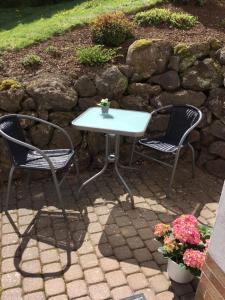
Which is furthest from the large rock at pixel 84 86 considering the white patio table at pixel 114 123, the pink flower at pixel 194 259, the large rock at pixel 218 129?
the pink flower at pixel 194 259

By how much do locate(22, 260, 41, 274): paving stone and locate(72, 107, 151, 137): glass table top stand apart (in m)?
1.46

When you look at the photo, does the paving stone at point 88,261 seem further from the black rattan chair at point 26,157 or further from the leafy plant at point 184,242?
the leafy plant at point 184,242

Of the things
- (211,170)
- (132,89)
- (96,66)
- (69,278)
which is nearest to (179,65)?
(132,89)

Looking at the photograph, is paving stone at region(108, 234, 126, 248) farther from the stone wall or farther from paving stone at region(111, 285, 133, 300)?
the stone wall

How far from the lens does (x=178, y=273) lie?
120 inches

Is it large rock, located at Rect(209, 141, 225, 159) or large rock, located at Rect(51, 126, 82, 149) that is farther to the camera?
large rock, located at Rect(209, 141, 225, 159)

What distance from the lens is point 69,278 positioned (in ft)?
10.6

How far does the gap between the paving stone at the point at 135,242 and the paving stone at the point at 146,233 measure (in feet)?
0.19

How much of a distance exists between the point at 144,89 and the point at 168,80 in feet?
1.24

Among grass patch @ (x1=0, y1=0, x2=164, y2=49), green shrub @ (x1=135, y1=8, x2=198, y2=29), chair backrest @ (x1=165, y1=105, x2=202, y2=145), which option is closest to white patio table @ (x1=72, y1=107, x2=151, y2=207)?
chair backrest @ (x1=165, y1=105, x2=202, y2=145)

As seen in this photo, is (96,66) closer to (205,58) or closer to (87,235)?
(205,58)

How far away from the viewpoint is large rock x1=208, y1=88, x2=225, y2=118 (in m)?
5.17

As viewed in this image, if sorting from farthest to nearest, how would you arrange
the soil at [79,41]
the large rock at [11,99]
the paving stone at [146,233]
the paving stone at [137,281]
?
the soil at [79,41]
the large rock at [11,99]
the paving stone at [146,233]
the paving stone at [137,281]

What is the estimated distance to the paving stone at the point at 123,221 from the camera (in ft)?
13.0
